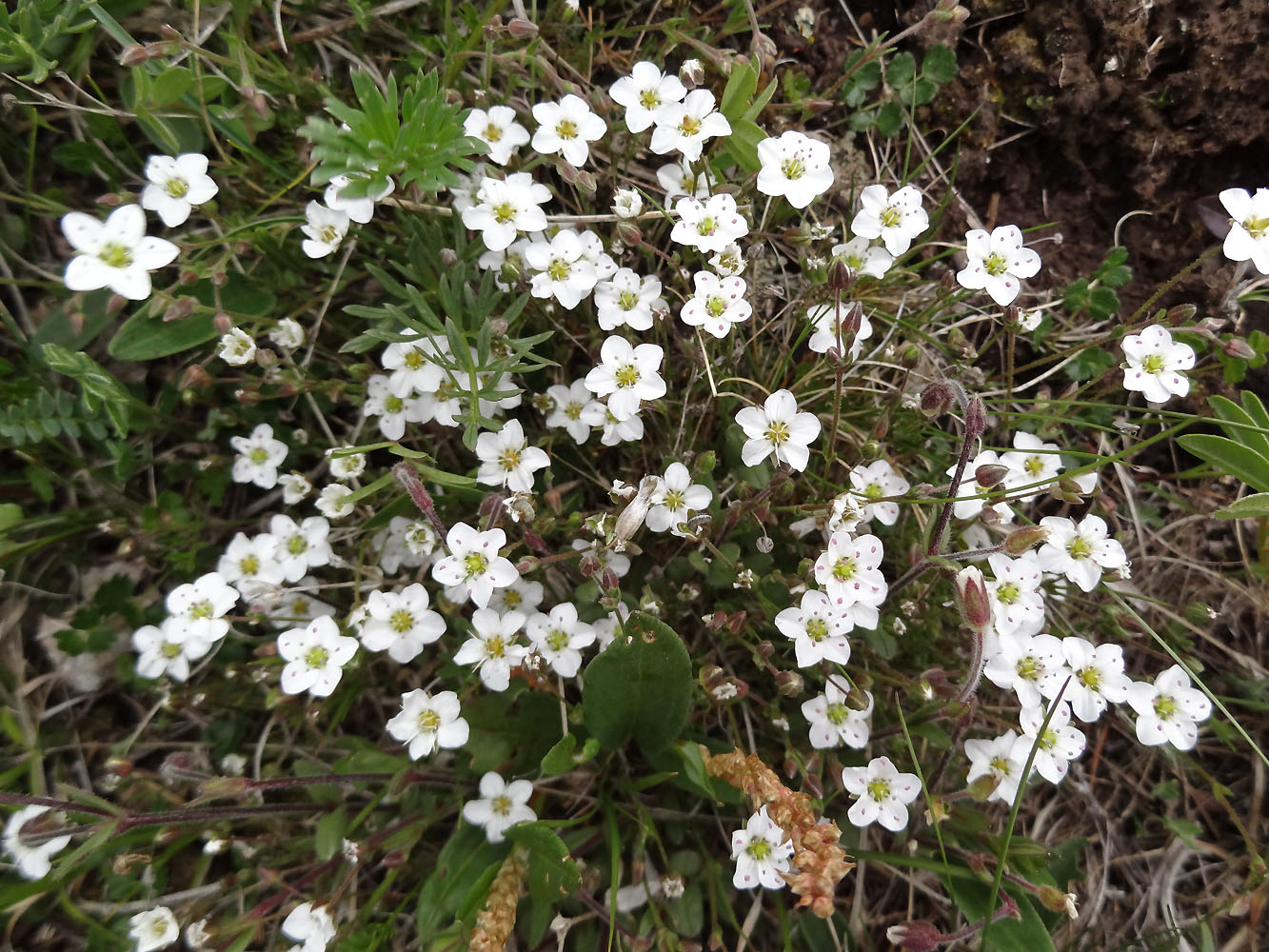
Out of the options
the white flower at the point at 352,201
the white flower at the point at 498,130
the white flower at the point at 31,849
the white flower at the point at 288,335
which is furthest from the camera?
the white flower at the point at 288,335

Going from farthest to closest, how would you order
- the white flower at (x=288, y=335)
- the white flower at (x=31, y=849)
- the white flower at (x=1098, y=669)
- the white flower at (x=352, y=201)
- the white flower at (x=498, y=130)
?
the white flower at (x=288, y=335)
the white flower at (x=498, y=130)
the white flower at (x=31, y=849)
the white flower at (x=1098, y=669)
the white flower at (x=352, y=201)

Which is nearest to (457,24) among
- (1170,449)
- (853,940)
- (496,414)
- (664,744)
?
(496,414)

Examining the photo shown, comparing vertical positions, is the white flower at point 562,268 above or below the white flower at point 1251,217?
above

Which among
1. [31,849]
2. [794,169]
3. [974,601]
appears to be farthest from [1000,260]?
[31,849]

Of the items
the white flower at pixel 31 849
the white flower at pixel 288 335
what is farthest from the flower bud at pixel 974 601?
the white flower at pixel 31 849

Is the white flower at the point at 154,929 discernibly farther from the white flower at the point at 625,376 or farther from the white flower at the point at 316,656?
the white flower at the point at 625,376

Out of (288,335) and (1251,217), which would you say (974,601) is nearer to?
(1251,217)
